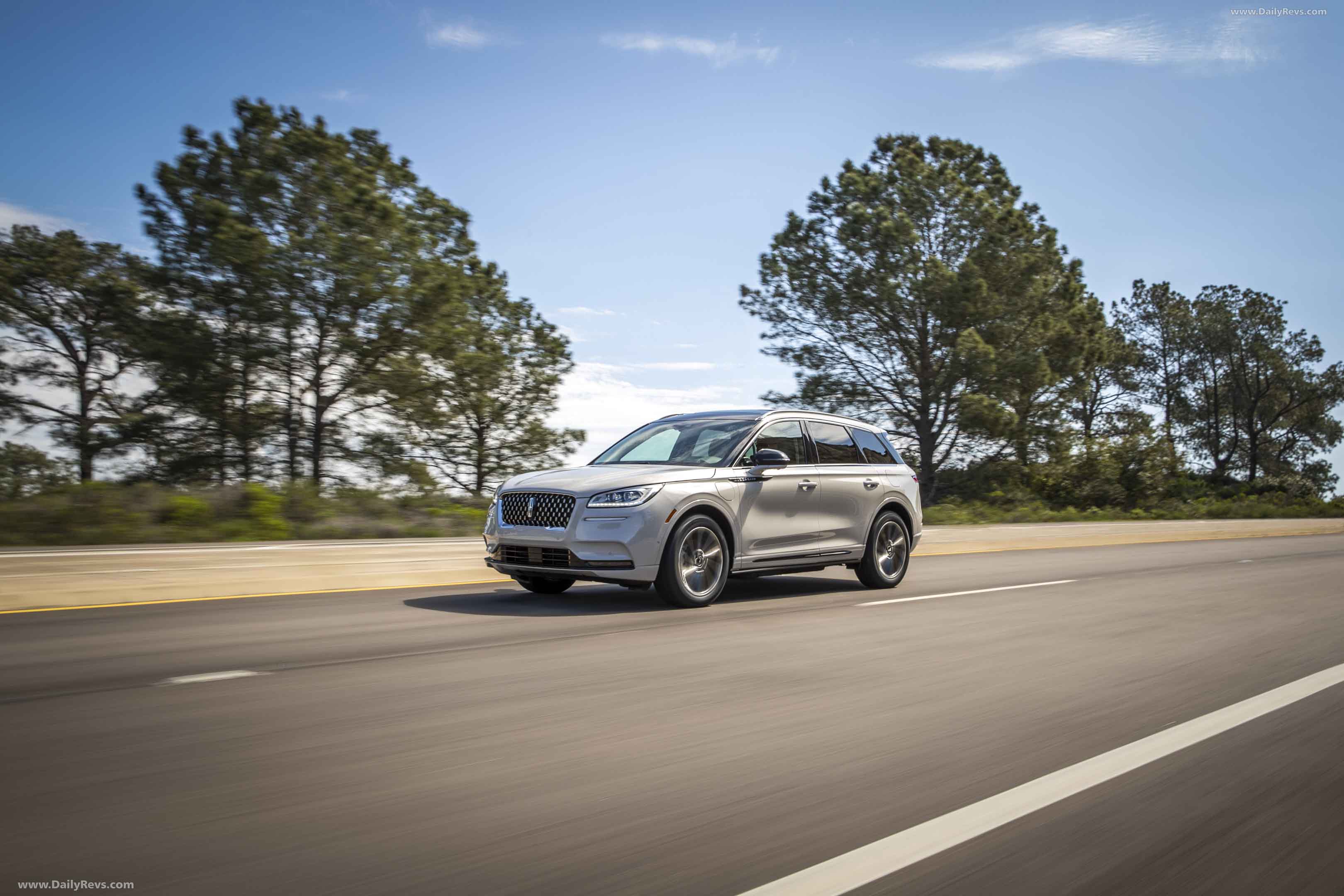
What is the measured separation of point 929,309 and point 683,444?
104 feet

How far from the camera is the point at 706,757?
14.3 ft

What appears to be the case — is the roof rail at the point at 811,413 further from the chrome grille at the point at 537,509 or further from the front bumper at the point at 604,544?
the chrome grille at the point at 537,509

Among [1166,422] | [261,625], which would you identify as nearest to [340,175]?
[261,625]

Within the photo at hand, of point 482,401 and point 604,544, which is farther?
point 482,401

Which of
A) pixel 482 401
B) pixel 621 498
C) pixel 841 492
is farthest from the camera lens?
pixel 482 401

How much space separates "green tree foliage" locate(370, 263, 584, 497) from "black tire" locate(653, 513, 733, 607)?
22.5 meters

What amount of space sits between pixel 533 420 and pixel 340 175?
37.5 ft

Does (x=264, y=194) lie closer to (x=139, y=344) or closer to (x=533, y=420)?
(x=139, y=344)

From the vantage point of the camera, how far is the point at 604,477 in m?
9.22

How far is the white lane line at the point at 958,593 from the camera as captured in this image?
32.5ft

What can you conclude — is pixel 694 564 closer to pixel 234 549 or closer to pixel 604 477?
pixel 604 477

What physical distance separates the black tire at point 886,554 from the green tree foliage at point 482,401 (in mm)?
20922

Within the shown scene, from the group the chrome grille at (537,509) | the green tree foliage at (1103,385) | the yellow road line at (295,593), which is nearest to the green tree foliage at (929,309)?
the green tree foliage at (1103,385)

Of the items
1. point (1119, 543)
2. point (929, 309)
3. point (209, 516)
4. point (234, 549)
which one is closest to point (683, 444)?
point (234, 549)
